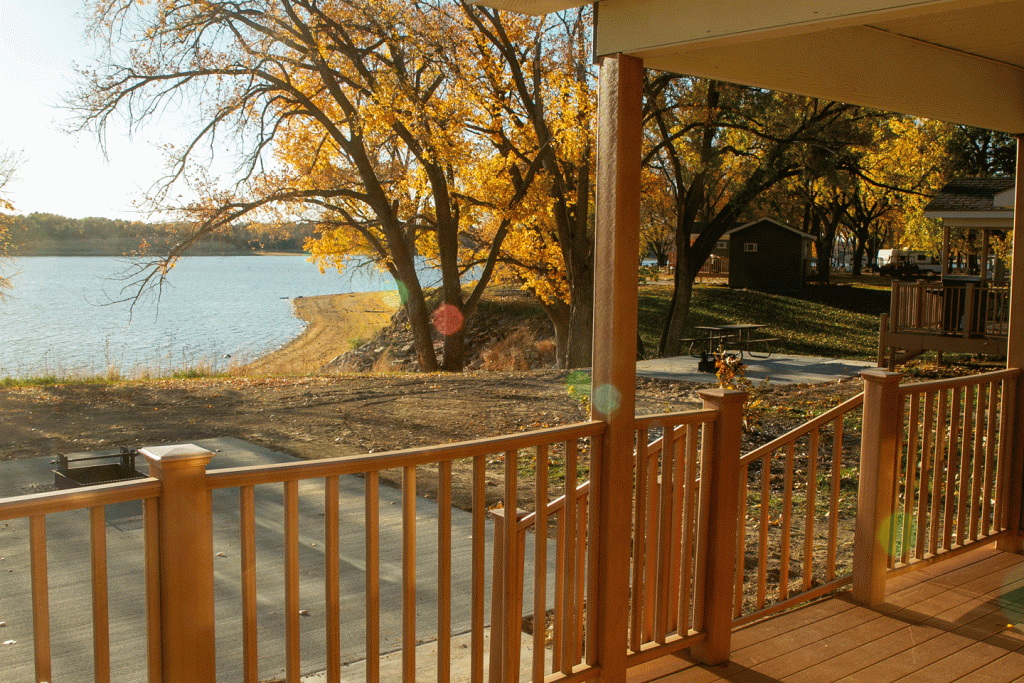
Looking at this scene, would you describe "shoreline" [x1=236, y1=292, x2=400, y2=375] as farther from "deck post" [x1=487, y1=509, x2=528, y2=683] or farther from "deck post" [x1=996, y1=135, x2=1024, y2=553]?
"deck post" [x1=487, y1=509, x2=528, y2=683]

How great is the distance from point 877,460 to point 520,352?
21.4 meters

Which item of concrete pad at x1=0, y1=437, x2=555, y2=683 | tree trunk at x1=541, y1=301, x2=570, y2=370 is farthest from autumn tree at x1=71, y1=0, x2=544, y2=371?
concrete pad at x1=0, y1=437, x2=555, y2=683

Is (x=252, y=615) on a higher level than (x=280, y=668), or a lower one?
higher

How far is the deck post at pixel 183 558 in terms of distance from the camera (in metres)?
1.82

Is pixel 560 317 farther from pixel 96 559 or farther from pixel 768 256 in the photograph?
pixel 96 559

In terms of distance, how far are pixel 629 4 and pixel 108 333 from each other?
1401 inches

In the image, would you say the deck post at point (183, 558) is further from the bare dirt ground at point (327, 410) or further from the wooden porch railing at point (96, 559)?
the bare dirt ground at point (327, 410)

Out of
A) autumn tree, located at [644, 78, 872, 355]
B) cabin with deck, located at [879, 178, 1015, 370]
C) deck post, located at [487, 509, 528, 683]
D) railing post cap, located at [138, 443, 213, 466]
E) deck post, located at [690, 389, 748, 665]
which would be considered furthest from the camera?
autumn tree, located at [644, 78, 872, 355]

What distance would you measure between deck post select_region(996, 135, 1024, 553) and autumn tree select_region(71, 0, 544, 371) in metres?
13.8

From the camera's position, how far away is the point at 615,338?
108 inches

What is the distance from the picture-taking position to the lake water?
20.4m

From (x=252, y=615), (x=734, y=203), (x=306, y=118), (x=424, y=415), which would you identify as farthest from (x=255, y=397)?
(x=734, y=203)

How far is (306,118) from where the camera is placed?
69.9 ft

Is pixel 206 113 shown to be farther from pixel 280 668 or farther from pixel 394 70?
pixel 280 668
